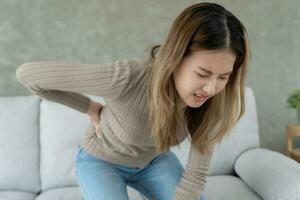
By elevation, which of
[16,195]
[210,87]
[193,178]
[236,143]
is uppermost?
[210,87]

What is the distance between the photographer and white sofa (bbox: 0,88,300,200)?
186 centimetres

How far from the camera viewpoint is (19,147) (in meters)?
1.95

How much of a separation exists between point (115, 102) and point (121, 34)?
1013mm

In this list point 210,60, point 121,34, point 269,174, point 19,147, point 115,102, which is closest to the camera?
point 210,60

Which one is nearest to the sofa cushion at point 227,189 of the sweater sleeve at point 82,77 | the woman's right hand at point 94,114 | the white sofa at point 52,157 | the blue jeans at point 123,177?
the white sofa at point 52,157

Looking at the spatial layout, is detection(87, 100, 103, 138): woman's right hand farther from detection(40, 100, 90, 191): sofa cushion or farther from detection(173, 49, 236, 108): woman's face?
detection(40, 100, 90, 191): sofa cushion

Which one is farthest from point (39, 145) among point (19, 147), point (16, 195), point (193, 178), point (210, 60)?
point (210, 60)

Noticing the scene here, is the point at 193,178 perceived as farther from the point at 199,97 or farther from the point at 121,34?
the point at 121,34

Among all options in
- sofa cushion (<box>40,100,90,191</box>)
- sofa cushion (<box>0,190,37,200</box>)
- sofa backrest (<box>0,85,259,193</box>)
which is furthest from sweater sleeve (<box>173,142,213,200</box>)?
sofa cushion (<box>0,190,37,200</box>)

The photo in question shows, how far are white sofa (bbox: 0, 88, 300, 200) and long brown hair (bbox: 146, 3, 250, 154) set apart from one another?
20.3 inches

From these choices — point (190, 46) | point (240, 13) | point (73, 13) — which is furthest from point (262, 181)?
point (73, 13)

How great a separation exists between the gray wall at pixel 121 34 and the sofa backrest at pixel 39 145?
0.97ft

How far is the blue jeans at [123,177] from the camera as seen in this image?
1.36m

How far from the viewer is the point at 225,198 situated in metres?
1.72
